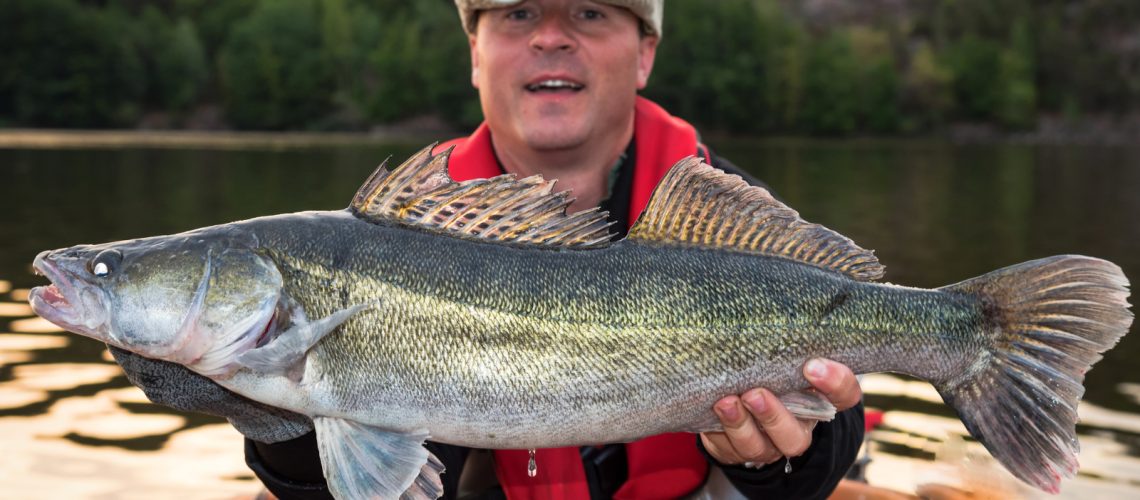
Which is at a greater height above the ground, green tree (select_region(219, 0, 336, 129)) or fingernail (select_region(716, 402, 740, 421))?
fingernail (select_region(716, 402, 740, 421))

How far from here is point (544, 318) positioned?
3.39 m

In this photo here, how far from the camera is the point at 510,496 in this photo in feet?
15.6

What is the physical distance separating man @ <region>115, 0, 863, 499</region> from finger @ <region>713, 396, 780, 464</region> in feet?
0.48

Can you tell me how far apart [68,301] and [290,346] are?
69 cm

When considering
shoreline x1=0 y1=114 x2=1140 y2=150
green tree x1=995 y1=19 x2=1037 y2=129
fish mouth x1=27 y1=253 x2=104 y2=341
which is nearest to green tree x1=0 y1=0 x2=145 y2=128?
shoreline x1=0 y1=114 x2=1140 y2=150

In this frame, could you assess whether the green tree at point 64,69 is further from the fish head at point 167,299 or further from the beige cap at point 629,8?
the fish head at point 167,299

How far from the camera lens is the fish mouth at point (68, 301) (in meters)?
3.21

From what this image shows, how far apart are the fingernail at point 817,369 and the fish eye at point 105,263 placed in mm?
2229

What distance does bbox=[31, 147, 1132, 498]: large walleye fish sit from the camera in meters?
3.28

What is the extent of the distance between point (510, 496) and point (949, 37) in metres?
142

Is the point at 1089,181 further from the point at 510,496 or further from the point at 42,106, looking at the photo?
the point at 42,106

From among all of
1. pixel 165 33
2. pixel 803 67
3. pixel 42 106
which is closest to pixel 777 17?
pixel 803 67

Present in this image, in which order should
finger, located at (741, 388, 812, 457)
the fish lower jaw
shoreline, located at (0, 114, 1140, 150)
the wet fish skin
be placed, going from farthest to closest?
shoreline, located at (0, 114, 1140, 150)
finger, located at (741, 388, 812, 457)
the wet fish skin
the fish lower jaw

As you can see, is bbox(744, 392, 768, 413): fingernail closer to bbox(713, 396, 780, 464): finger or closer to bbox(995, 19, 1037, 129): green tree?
bbox(713, 396, 780, 464): finger
